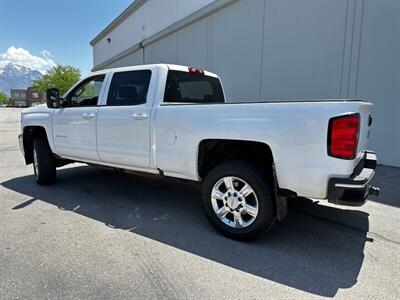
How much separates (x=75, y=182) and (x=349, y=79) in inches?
254

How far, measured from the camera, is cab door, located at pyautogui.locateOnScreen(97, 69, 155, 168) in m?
4.05

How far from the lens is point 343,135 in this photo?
2.73 m

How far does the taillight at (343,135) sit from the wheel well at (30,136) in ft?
16.5

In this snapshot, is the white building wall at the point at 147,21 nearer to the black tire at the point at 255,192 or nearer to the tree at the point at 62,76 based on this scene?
the black tire at the point at 255,192

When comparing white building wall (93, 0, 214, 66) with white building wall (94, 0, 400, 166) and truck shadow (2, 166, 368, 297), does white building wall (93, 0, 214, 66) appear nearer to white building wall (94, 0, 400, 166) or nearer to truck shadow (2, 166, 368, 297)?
white building wall (94, 0, 400, 166)

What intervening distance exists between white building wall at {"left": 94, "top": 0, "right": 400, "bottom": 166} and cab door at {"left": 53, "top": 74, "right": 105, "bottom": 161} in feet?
17.7

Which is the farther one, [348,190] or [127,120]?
[127,120]

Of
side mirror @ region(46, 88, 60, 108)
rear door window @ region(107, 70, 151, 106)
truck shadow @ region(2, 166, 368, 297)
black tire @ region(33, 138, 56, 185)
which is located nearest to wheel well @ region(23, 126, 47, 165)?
black tire @ region(33, 138, 56, 185)

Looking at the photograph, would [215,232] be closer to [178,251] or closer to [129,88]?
[178,251]

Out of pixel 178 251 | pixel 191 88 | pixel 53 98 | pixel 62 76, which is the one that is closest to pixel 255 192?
pixel 178 251

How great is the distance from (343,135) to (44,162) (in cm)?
491

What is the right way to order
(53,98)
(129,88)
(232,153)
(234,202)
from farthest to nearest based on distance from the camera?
(53,98)
(129,88)
(232,153)
(234,202)

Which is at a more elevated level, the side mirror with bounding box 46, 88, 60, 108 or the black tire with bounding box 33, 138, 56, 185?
the side mirror with bounding box 46, 88, 60, 108

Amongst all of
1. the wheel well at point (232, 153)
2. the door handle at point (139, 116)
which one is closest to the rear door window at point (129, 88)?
the door handle at point (139, 116)
